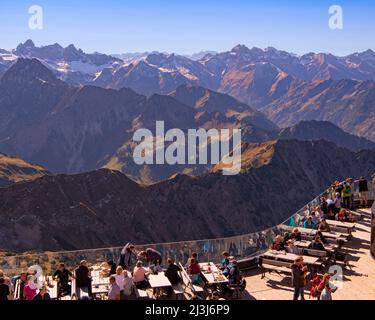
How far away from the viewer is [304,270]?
16.0 m

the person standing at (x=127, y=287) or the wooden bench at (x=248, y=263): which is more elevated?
the person standing at (x=127, y=287)

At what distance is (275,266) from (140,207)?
412 feet

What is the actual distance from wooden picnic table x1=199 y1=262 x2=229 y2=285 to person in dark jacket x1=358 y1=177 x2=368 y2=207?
13.0 m

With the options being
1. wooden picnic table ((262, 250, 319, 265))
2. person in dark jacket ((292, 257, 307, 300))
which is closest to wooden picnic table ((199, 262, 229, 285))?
person in dark jacket ((292, 257, 307, 300))

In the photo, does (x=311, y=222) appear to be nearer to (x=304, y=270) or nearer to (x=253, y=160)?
(x=304, y=270)

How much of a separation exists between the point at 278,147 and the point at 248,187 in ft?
107

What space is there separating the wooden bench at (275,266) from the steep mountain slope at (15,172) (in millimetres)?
168901

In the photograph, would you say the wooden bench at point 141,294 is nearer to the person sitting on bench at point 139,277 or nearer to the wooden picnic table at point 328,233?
the person sitting on bench at point 139,277

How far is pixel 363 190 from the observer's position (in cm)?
2755

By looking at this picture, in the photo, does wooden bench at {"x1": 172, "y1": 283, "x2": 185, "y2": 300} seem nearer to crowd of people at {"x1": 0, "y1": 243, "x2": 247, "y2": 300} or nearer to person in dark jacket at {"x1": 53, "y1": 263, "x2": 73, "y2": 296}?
crowd of people at {"x1": 0, "y1": 243, "x2": 247, "y2": 300}

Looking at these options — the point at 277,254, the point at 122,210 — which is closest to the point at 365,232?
the point at 277,254

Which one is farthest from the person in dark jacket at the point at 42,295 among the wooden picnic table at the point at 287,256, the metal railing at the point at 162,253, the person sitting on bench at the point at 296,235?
the person sitting on bench at the point at 296,235

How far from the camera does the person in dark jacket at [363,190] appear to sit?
27453 mm

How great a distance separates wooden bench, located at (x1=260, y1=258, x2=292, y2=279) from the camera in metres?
17.8
